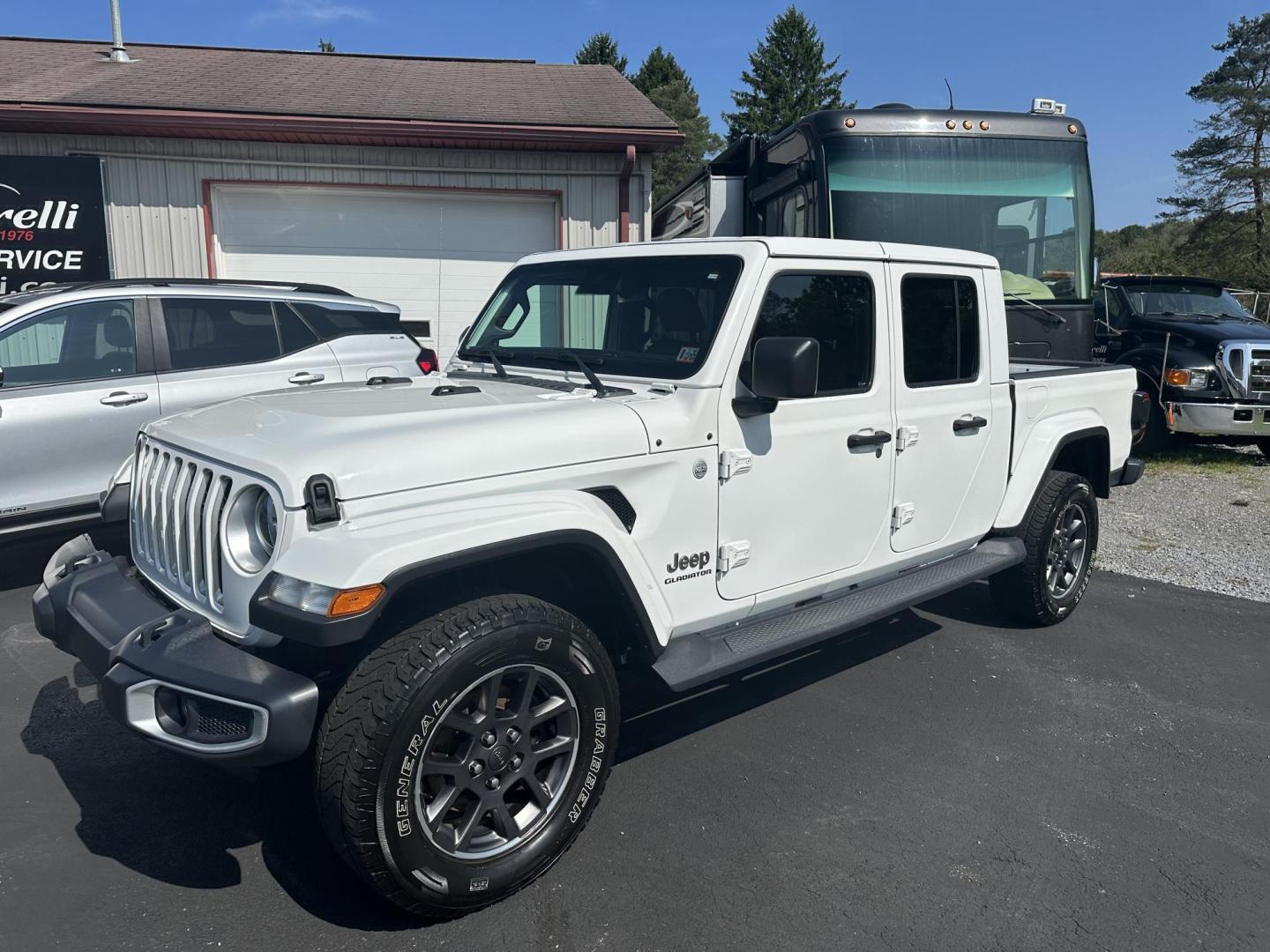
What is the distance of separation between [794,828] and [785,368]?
1.60 meters

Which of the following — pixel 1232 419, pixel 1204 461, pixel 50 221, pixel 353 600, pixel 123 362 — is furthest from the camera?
pixel 1204 461

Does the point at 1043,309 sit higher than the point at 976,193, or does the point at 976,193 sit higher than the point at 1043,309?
the point at 976,193

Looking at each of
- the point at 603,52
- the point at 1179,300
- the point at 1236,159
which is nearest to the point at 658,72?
the point at 603,52

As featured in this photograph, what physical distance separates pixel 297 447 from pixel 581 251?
6.44 feet

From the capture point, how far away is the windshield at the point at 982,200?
7664mm

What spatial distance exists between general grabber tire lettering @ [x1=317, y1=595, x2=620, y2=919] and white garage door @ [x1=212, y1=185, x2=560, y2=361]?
8.62 m

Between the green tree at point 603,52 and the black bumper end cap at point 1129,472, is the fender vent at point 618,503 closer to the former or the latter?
the black bumper end cap at point 1129,472

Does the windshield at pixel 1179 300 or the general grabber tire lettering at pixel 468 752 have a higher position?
the windshield at pixel 1179 300

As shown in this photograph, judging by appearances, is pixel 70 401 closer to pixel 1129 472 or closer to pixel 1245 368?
pixel 1129 472

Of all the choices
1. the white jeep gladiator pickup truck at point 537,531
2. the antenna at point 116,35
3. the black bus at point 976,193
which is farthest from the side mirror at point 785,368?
the antenna at point 116,35

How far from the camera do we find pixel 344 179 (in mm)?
10547

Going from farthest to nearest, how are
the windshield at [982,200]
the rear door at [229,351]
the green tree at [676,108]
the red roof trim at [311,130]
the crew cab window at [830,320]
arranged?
the green tree at [676,108] → the red roof trim at [311,130] → the windshield at [982,200] → the rear door at [229,351] → the crew cab window at [830,320]

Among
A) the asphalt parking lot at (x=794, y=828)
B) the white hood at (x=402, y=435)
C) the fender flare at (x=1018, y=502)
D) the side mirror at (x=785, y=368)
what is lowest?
the asphalt parking lot at (x=794, y=828)

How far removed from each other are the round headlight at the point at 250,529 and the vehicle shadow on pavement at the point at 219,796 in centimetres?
59
